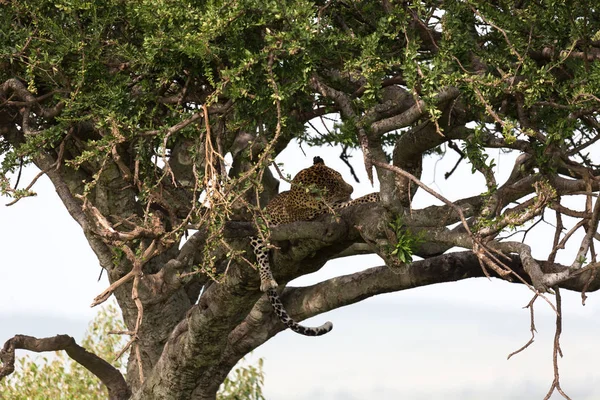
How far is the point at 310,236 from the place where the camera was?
315 inches

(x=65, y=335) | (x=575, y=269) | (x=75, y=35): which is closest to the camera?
(x=575, y=269)

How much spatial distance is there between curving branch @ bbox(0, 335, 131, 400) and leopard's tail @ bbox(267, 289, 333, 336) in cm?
279

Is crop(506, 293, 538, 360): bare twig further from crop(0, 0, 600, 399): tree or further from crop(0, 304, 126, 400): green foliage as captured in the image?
crop(0, 304, 126, 400): green foliage

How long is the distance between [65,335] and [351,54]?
5456 mm

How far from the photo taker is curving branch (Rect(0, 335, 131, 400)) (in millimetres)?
9578

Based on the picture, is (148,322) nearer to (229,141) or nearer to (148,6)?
(229,141)

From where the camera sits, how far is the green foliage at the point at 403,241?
715cm

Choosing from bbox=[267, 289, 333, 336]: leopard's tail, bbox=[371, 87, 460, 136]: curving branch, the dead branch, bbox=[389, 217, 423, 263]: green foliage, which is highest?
bbox=[371, 87, 460, 136]: curving branch

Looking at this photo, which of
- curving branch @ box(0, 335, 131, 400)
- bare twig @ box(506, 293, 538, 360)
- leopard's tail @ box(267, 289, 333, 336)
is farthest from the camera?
curving branch @ box(0, 335, 131, 400)

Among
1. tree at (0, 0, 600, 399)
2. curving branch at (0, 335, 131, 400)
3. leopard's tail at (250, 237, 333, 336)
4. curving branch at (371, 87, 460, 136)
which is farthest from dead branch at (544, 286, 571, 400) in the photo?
curving branch at (0, 335, 131, 400)

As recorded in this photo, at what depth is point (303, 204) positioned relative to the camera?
859cm

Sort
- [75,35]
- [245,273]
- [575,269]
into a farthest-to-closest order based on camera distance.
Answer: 1. [245,273]
2. [75,35]
3. [575,269]

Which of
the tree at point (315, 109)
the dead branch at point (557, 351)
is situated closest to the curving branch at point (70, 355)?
the tree at point (315, 109)

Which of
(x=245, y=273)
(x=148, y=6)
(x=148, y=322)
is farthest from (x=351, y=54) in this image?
(x=148, y=322)
